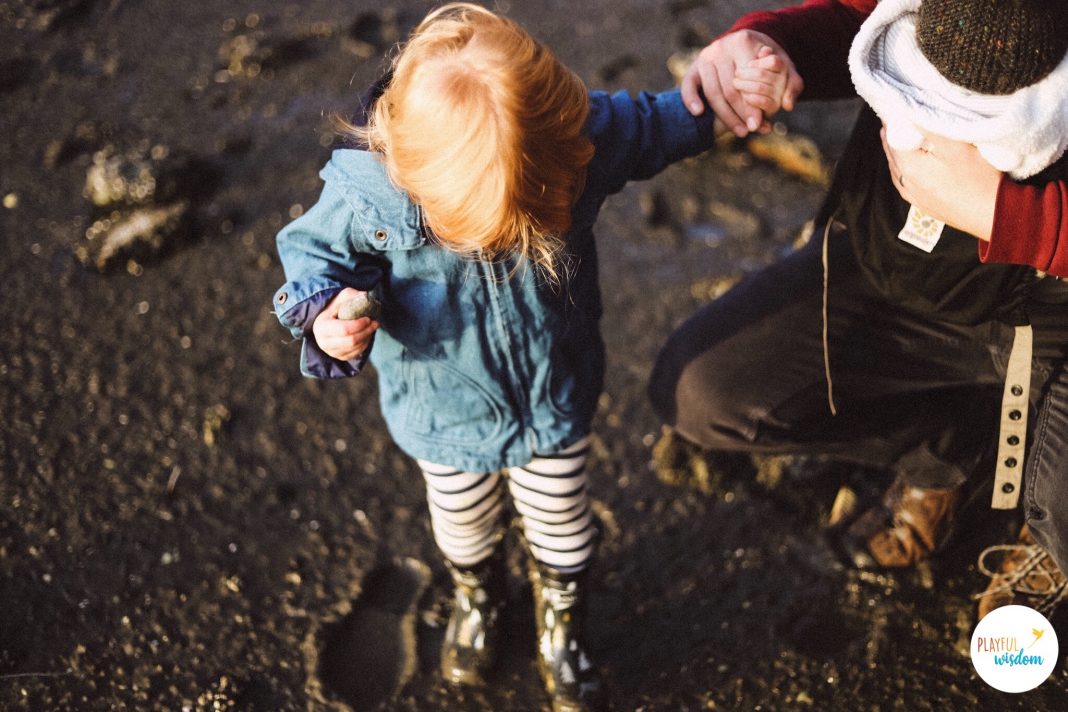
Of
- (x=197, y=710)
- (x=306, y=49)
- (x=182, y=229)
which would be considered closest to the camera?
(x=197, y=710)

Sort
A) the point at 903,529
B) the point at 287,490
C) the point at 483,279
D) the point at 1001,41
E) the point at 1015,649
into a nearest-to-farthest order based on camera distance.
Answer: the point at 1001,41
the point at 483,279
the point at 1015,649
the point at 903,529
the point at 287,490

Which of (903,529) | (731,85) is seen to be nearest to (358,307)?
(731,85)

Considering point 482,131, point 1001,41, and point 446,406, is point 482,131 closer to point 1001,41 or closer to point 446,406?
point 446,406

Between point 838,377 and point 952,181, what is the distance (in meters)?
0.53

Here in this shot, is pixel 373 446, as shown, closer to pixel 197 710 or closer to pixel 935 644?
pixel 197 710

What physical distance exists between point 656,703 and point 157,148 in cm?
243

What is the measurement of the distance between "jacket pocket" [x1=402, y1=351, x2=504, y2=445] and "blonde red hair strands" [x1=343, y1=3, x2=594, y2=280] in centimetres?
31

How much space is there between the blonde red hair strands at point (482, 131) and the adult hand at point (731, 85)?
33 cm

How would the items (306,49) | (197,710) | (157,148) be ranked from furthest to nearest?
1. (306,49)
2. (157,148)
3. (197,710)

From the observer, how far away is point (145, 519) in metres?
2.22

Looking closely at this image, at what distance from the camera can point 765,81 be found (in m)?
1.58

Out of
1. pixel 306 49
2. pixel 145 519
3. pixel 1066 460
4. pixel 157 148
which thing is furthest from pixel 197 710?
pixel 306 49

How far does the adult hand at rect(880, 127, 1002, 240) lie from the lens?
139 cm

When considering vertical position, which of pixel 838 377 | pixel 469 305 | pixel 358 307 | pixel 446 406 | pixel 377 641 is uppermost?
pixel 358 307
